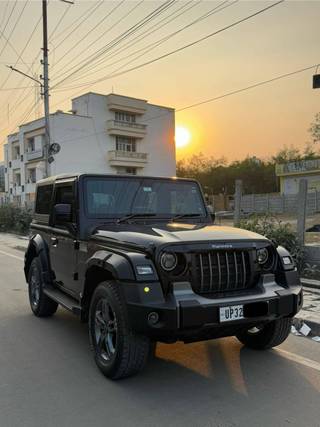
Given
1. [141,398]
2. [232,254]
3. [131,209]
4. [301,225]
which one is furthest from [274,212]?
[141,398]

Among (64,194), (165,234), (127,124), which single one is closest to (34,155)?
(127,124)

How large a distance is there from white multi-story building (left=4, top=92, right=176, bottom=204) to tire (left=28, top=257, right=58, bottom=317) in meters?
40.9

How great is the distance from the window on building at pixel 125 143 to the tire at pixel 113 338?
49654 mm

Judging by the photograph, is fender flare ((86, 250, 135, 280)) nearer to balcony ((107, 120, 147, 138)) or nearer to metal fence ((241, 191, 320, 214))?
metal fence ((241, 191, 320, 214))

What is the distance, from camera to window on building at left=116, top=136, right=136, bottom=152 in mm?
53416

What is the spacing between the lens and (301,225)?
9109 mm

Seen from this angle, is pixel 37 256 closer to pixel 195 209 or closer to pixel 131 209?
pixel 131 209

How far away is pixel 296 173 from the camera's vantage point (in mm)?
48250

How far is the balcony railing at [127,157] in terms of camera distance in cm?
5128

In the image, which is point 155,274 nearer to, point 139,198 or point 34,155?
point 139,198

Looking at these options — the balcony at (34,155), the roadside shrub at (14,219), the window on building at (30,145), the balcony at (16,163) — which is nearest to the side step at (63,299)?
the roadside shrub at (14,219)

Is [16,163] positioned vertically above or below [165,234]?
above

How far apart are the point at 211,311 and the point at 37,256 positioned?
3.78 meters

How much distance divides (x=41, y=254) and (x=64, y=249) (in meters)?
1.04
